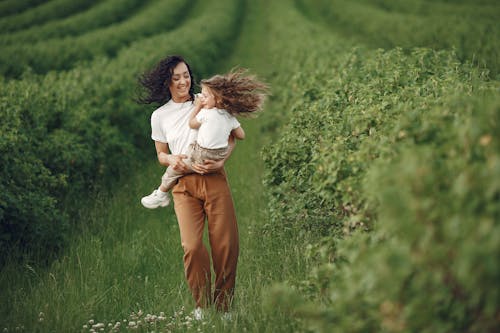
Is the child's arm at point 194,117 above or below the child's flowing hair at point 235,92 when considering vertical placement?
below

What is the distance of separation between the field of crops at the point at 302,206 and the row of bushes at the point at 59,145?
0.09ft

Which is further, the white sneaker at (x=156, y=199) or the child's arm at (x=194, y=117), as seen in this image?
the white sneaker at (x=156, y=199)

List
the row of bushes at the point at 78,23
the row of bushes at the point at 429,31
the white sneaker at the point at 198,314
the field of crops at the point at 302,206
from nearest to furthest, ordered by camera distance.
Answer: the field of crops at the point at 302,206, the white sneaker at the point at 198,314, the row of bushes at the point at 429,31, the row of bushes at the point at 78,23

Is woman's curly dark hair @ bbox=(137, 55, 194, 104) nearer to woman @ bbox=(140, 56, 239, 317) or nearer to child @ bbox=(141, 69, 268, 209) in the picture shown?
woman @ bbox=(140, 56, 239, 317)

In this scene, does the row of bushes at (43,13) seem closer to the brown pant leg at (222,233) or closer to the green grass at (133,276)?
the green grass at (133,276)

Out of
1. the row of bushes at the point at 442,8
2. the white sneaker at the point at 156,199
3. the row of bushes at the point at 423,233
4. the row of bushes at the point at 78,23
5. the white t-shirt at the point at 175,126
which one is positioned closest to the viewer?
the row of bushes at the point at 423,233

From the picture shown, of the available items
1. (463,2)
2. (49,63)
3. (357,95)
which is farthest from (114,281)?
(463,2)

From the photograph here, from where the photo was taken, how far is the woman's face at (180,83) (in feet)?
15.1

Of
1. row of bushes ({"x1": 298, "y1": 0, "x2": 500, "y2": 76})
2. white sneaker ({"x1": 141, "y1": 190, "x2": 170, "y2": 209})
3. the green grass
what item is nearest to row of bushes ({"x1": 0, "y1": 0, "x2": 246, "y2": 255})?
the green grass

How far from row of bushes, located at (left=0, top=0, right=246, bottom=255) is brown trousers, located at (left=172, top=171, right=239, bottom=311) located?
1892 millimetres

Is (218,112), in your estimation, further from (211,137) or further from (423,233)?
(423,233)

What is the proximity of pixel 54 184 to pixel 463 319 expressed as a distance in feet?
15.9

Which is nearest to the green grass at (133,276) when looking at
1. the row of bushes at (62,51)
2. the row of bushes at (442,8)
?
the row of bushes at (62,51)

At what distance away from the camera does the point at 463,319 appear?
239cm
